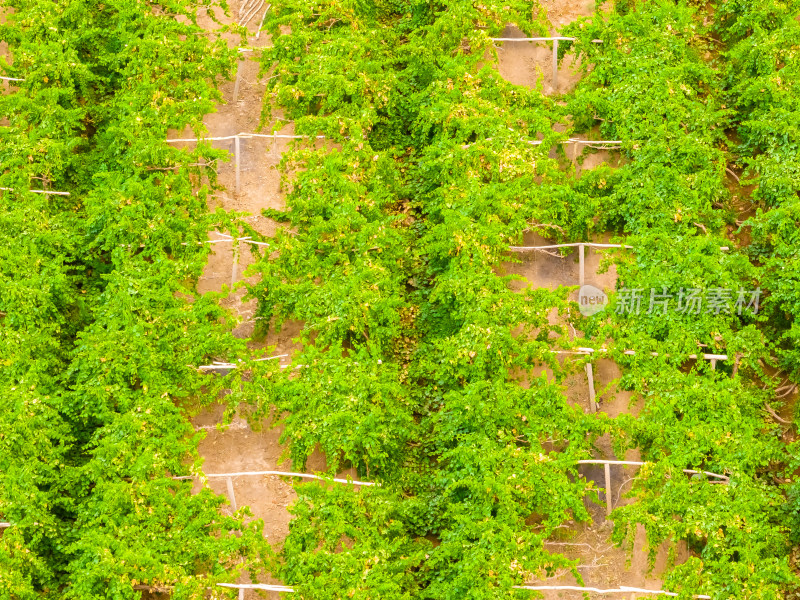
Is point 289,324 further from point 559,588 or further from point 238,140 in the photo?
point 559,588

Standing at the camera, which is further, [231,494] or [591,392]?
[591,392]

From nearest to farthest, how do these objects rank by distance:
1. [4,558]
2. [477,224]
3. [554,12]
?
[4,558]
[477,224]
[554,12]

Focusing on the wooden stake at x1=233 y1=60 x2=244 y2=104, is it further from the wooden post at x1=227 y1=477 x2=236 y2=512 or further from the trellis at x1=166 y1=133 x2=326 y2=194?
the wooden post at x1=227 y1=477 x2=236 y2=512

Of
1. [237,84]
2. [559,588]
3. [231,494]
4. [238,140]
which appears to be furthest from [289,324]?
[559,588]

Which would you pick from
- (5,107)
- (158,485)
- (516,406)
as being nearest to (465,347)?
(516,406)

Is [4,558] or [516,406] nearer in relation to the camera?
[4,558]

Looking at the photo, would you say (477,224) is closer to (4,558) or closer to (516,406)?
(516,406)

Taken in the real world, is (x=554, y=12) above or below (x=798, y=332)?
above

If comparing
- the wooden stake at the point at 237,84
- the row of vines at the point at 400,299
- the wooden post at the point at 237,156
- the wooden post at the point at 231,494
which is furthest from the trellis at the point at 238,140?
the wooden post at the point at 231,494

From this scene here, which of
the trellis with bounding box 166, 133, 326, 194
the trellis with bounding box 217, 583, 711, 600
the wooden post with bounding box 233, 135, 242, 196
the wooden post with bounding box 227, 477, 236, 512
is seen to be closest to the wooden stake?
the trellis with bounding box 166, 133, 326, 194
